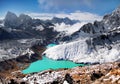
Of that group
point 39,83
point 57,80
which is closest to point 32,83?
point 39,83

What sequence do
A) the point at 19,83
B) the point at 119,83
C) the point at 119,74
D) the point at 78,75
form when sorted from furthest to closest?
the point at 78,75, the point at 19,83, the point at 119,74, the point at 119,83

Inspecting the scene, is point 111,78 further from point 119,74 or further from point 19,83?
point 19,83

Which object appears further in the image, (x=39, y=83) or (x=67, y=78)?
(x=39, y=83)

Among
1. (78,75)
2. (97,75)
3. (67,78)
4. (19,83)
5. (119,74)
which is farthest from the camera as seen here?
(78,75)

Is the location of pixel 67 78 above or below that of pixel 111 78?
above

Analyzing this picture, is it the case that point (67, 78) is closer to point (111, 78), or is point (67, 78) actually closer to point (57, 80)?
point (57, 80)

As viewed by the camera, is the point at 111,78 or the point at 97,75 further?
the point at 97,75

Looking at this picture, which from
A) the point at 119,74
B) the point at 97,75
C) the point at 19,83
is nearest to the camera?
the point at 119,74

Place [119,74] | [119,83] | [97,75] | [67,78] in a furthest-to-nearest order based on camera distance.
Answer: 1. [97,75]
2. [67,78]
3. [119,74]
4. [119,83]

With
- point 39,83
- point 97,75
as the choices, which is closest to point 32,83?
point 39,83
